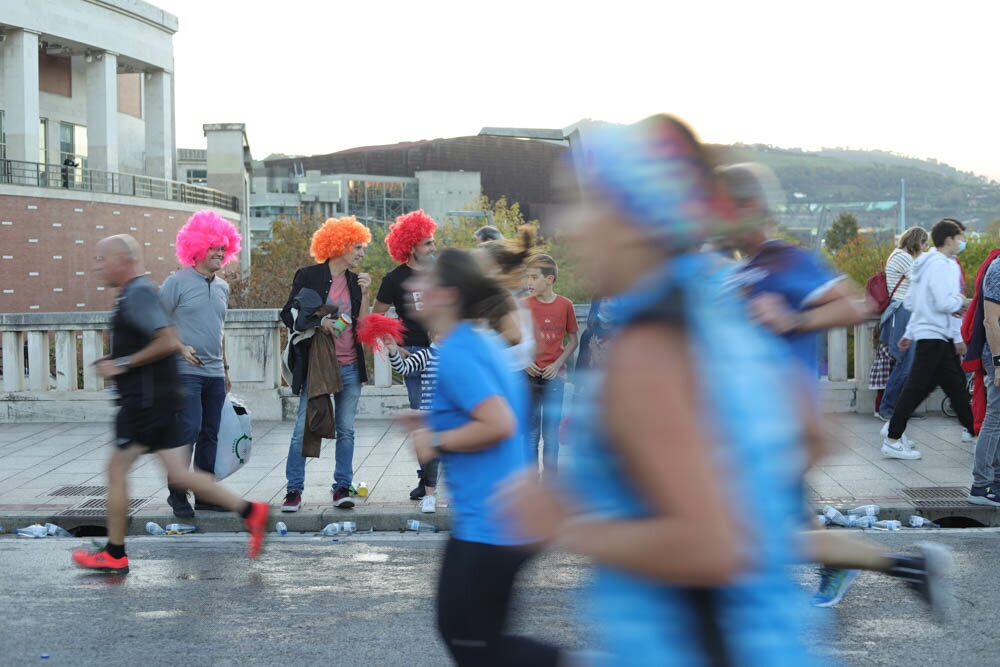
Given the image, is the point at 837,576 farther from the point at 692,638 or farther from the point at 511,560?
the point at 692,638

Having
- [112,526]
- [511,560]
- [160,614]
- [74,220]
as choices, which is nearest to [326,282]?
[112,526]

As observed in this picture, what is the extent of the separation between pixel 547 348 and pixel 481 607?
16.2ft

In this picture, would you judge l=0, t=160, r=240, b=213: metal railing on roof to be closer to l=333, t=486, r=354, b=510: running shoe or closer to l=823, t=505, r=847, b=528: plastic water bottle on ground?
l=333, t=486, r=354, b=510: running shoe

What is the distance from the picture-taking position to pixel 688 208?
1.60m

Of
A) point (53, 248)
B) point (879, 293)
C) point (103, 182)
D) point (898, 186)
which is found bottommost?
point (879, 293)

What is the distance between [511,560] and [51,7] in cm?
4461

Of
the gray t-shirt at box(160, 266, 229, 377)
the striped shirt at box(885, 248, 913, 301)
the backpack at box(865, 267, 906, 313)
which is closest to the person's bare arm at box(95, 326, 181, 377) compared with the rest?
the gray t-shirt at box(160, 266, 229, 377)

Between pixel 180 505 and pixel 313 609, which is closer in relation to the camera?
pixel 313 609

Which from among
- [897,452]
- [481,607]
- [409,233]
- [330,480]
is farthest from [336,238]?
[897,452]

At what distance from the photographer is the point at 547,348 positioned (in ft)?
26.2

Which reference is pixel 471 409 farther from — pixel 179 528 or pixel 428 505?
pixel 179 528

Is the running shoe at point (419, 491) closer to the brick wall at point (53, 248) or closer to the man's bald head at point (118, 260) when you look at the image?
the man's bald head at point (118, 260)

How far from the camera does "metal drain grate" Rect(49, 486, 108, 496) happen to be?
8.56 metres

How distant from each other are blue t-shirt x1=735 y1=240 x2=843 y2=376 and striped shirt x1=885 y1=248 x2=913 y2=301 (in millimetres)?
6141
